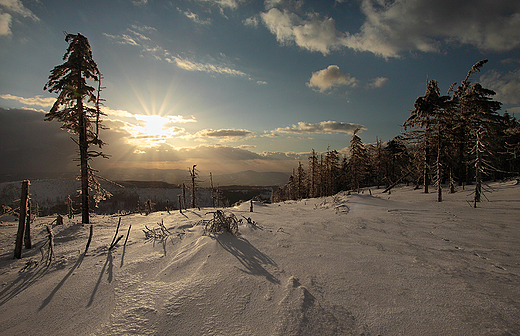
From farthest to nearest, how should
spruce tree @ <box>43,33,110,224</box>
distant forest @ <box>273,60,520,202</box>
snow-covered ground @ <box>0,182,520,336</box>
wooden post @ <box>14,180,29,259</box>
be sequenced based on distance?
distant forest @ <box>273,60,520,202</box>
spruce tree @ <box>43,33,110,224</box>
wooden post @ <box>14,180,29,259</box>
snow-covered ground @ <box>0,182,520,336</box>

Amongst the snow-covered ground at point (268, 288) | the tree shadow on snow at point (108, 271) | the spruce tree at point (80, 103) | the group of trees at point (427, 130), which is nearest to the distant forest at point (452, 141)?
the group of trees at point (427, 130)

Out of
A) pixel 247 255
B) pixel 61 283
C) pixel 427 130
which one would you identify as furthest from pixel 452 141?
pixel 61 283

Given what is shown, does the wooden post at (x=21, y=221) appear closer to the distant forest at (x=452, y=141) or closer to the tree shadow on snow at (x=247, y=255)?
the tree shadow on snow at (x=247, y=255)

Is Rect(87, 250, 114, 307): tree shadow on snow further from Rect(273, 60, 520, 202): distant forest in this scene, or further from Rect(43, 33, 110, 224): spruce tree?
Rect(273, 60, 520, 202): distant forest

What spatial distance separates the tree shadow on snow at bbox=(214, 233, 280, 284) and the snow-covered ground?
27 mm

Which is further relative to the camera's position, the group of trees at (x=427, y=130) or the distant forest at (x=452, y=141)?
the distant forest at (x=452, y=141)

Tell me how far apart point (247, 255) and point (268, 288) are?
129cm

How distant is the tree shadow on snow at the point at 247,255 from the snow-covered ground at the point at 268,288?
0.03 m

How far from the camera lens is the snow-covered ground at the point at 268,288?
2.13 metres

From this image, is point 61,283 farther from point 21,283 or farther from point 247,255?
point 247,255

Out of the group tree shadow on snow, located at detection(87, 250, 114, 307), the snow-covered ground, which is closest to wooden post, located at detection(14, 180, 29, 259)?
the snow-covered ground

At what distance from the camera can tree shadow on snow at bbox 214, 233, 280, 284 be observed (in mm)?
3284

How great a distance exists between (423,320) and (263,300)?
179 centimetres

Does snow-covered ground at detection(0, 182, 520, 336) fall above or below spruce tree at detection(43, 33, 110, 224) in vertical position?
below
